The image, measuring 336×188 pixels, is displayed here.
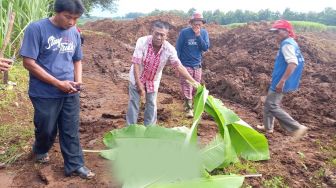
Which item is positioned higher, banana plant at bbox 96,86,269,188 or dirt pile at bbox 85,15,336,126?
banana plant at bbox 96,86,269,188

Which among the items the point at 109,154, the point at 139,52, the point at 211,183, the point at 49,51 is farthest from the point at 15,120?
the point at 211,183

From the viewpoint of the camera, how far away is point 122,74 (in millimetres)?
11328

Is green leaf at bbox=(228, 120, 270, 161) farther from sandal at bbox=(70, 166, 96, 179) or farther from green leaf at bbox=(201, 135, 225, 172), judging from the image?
sandal at bbox=(70, 166, 96, 179)

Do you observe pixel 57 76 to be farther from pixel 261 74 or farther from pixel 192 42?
pixel 261 74

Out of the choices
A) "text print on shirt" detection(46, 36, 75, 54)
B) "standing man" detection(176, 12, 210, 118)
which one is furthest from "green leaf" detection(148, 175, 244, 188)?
"standing man" detection(176, 12, 210, 118)

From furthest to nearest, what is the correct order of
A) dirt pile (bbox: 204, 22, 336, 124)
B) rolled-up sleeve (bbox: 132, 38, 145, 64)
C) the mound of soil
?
dirt pile (bbox: 204, 22, 336, 124) → the mound of soil → rolled-up sleeve (bbox: 132, 38, 145, 64)

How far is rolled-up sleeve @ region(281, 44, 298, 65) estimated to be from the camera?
5.43m

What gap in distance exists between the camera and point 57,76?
12.8 ft

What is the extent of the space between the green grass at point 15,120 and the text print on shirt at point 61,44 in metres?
1.54

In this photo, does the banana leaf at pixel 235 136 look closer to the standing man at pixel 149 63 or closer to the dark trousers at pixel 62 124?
the standing man at pixel 149 63

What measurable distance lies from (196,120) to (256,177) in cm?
96

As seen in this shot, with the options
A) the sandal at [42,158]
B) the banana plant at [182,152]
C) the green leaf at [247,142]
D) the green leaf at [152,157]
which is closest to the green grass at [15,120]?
the sandal at [42,158]

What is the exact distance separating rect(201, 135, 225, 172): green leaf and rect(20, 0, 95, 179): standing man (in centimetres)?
120

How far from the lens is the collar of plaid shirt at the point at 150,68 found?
501 cm
